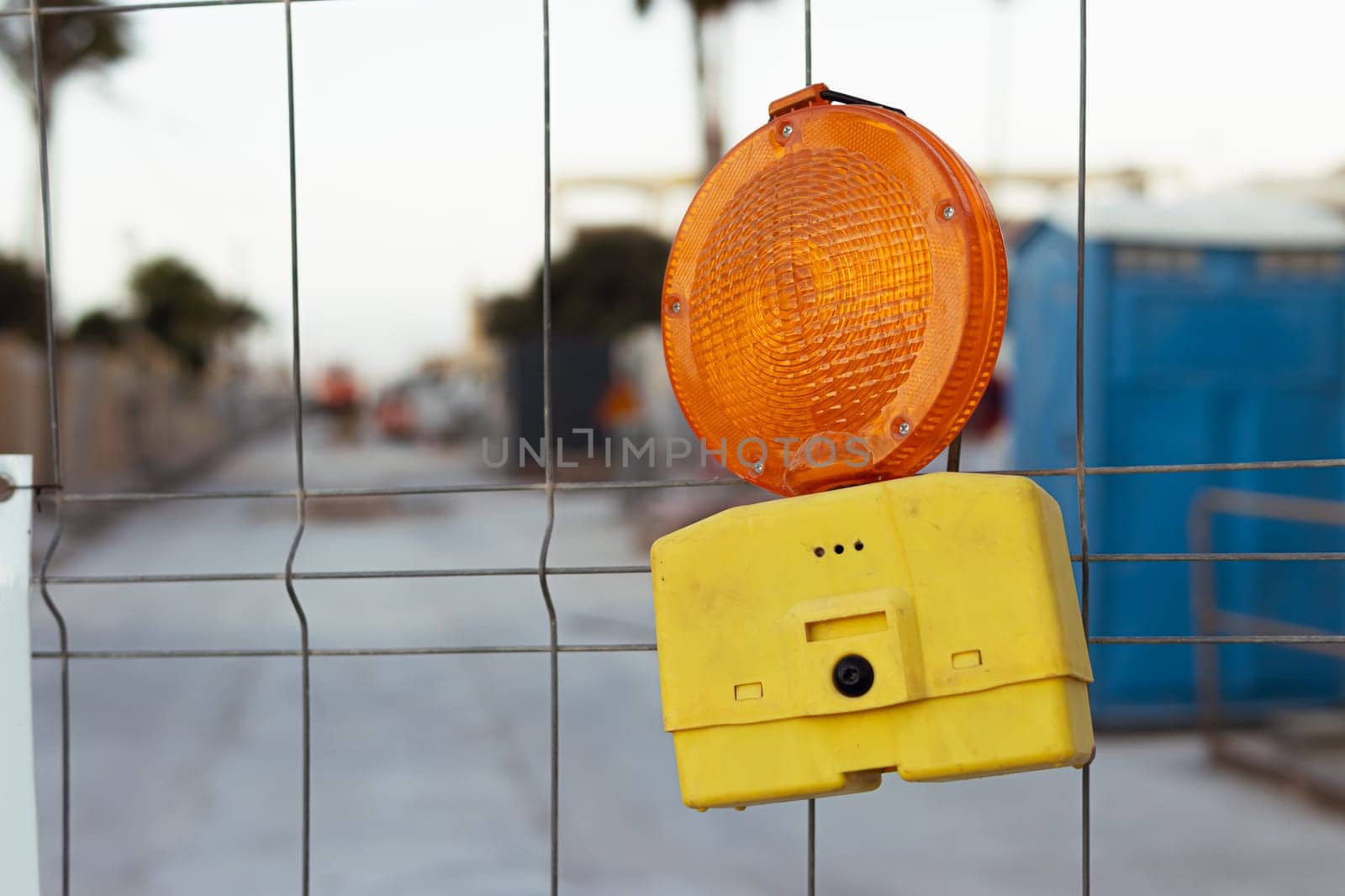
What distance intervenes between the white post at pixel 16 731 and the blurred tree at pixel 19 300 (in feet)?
80.3

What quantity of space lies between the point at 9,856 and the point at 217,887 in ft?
8.92

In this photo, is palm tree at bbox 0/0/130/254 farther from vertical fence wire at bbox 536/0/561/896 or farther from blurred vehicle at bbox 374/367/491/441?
vertical fence wire at bbox 536/0/561/896

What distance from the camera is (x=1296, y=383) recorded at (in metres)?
5.61

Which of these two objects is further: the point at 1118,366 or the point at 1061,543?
the point at 1118,366

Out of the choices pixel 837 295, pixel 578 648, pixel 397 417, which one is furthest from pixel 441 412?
pixel 837 295

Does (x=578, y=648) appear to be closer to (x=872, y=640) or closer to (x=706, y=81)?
(x=872, y=640)

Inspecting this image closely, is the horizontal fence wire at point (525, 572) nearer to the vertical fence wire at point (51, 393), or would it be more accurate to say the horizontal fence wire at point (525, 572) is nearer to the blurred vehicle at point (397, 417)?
the vertical fence wire at point (51, 393)

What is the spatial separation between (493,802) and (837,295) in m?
4.07

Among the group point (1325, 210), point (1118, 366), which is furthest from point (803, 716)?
point (1325, 210)

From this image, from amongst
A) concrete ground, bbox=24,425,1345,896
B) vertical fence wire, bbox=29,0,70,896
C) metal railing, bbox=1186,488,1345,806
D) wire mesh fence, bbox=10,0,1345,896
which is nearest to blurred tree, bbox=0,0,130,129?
concrete ground, bbox=24,425,1345,896

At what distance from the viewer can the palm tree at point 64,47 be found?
2006 cm

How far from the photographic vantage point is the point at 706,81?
51.4 ft

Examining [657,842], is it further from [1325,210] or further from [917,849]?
[1325,210]

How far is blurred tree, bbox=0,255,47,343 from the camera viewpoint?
2377 centimetres
